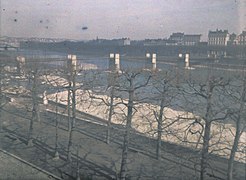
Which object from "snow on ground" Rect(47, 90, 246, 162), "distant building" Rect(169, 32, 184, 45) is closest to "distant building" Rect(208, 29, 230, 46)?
"distant building" Rect(169, 32, 184, 45)

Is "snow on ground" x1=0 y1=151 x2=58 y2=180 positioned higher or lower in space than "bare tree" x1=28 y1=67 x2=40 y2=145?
lower

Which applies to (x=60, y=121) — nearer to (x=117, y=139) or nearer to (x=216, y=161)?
(x=117, y=139)

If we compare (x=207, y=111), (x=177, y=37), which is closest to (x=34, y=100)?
(x=207, y=111)

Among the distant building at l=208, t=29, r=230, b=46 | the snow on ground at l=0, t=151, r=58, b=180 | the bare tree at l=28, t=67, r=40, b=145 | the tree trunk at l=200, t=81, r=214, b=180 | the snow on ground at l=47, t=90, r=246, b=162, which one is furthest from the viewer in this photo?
the distant building at l=208, t=29, r=230, b=46

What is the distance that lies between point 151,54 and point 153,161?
766 cm

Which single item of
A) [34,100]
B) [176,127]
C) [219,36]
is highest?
[219,36]

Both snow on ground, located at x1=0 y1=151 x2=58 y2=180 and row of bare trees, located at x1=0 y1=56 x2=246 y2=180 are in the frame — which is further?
snow on ground, located at x1=0 y1=151 x2=58 y2=180

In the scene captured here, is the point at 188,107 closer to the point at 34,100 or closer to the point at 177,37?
the point at 34,100

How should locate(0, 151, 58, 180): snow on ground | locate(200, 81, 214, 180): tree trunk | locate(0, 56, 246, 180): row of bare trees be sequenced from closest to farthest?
1. locate(200, 81, 214, 180): tree trunk
2. locate(0, 56, 246, 180): row of bare trees
3. locate(0, 151, 58, 180): snow on ground

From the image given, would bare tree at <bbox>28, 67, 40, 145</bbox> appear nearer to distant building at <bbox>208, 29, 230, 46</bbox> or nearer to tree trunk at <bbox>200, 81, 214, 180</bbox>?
tree trunk at <bbox>200, 81, 214, 180</bbox>

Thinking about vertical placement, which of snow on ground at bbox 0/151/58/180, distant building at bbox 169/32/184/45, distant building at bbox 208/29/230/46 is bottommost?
snow on ground at bbox 0/151/58/180

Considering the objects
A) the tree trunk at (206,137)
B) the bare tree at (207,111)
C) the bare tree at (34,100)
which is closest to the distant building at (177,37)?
the bare tree at (34,100)

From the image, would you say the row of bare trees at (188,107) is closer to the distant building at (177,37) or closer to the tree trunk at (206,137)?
the tree trunk at (206,137)

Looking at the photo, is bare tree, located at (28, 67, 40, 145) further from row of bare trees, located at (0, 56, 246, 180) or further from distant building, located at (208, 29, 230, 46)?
distant building, located at (208, 29, 230, 46)
